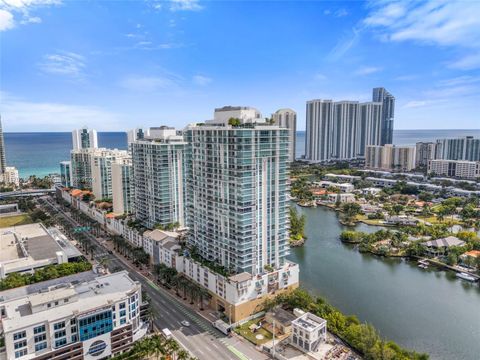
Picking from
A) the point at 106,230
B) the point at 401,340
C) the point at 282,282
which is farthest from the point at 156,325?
the point at 106,230

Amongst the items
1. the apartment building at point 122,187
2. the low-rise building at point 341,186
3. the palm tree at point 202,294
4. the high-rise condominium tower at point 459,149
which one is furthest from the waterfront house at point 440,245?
the high-rise condominium tower at point 459,149

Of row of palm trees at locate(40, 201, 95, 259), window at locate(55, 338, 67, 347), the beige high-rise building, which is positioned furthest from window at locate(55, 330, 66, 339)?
the beige high-rise building

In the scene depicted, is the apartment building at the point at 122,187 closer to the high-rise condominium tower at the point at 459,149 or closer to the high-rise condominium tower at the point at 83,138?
the high-rise condominium tower at the point at 83,138

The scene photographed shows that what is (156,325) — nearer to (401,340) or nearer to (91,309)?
(91,309)

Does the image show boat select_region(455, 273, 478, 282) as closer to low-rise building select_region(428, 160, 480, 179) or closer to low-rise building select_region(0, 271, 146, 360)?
low-rise building select_region(0, 271, 146, 360)

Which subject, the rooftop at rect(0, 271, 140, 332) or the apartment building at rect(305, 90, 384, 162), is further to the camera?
the apartment building at rect(305, 90, 384, 162)

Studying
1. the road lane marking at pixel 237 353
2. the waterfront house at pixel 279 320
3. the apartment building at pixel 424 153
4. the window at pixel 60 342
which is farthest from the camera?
the apartment building at pixel 424 153
